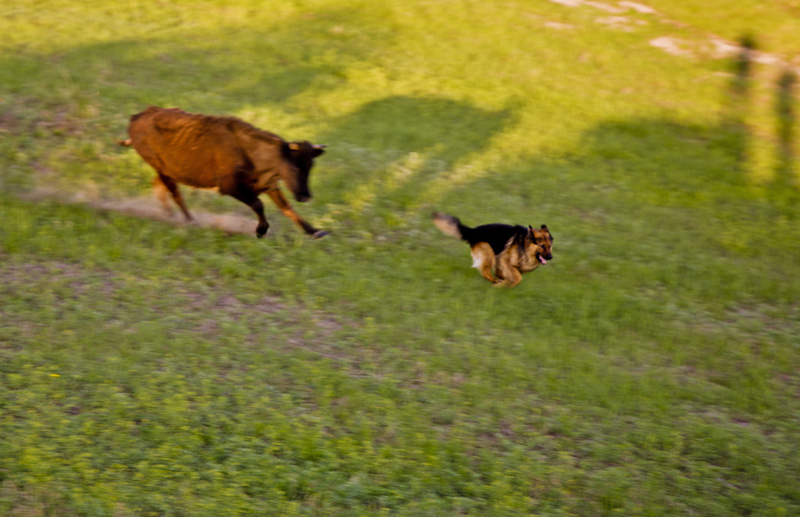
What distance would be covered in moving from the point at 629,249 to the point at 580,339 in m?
3.09

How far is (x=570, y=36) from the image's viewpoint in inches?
773

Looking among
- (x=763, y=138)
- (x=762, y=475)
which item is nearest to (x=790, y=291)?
(x=762, y=475)

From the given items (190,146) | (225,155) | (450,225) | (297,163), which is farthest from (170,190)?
(450,225)

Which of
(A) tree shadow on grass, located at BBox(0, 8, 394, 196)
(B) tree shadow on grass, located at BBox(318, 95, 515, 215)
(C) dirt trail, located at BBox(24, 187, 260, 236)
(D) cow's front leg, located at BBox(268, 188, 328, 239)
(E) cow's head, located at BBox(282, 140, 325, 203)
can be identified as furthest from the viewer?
(B) tree shadow on grass, located at BBox(318, 95, 515, 215)

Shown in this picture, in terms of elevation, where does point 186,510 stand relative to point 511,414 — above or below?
above

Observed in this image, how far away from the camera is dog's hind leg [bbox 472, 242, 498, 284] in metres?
9.18

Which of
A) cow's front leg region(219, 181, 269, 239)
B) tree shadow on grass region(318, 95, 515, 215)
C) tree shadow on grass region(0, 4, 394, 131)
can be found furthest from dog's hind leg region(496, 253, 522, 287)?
tree shadow on grass region(0, 4, 394, 131)

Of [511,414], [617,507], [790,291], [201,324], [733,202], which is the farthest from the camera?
[733,202]

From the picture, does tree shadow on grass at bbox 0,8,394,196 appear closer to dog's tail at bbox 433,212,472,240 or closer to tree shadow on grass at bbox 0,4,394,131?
tree shadow on grass at bbox 0,4,394,131

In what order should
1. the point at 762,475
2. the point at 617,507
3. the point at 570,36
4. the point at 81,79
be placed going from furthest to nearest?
1. the point at 570,36
2. the point at 81,79
3. the point at 762,475
4. the point at 617,507

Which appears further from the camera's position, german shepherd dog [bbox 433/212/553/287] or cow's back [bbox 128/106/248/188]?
cow's back [bbox 128/106/248/188]

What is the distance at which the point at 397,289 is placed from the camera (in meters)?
8.95

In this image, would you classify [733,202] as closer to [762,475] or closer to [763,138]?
[763,138]

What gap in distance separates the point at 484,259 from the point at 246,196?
3181mm
